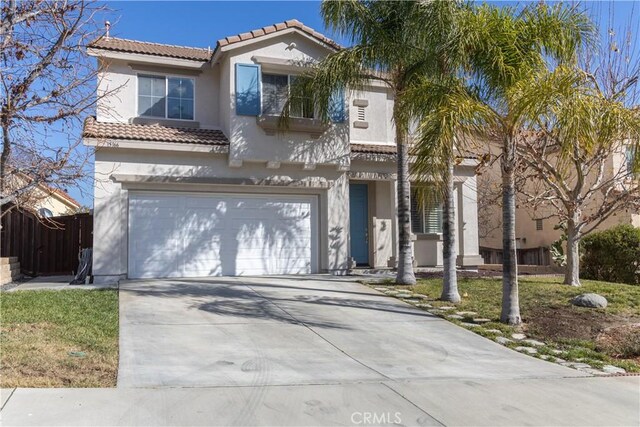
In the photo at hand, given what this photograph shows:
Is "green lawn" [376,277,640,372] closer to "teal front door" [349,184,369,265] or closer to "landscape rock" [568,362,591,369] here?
"landscape rock" [568,362,591,369]

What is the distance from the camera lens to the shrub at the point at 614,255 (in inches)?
635

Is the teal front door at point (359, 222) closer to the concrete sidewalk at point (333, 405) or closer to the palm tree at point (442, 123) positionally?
the palm tree at point (442, 123)

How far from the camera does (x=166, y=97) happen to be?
15.5 meters

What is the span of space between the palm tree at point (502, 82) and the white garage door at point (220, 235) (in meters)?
6.24

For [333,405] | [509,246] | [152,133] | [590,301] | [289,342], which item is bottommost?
[333,405]

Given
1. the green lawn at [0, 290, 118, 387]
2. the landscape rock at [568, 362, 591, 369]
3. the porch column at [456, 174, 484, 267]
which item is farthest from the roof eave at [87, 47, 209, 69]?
the landscape rock at [568, 362, 591, 369]

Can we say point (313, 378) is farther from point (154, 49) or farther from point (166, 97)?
point (154, 49)

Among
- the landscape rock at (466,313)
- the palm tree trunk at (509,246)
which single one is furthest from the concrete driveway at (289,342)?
the palm tree trunk at (509,246)

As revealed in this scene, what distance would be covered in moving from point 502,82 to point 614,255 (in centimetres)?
929

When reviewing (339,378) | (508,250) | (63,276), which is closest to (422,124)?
(508,250)

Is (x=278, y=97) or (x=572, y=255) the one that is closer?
(x=572, y=255)

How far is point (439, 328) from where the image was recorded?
31.9 ft

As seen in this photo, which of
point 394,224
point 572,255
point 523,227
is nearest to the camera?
point 572,255

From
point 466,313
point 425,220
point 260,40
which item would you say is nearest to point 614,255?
point 425,220
